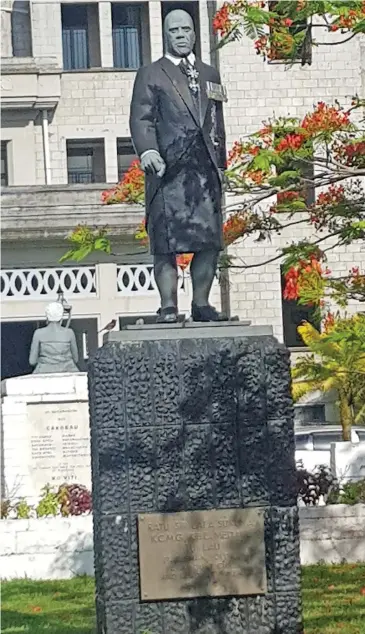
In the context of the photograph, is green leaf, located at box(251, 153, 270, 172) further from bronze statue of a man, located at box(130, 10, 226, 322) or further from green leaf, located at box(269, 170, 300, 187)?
bronze statue of a man, located at box(130, 10, 226, 322)

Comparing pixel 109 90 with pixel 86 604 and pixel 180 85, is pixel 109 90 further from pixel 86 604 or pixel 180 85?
pixel 180 85

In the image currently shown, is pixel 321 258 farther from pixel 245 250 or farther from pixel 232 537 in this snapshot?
pixel 245 250

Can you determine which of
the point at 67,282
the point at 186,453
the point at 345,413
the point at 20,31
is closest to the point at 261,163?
the point at 186,453

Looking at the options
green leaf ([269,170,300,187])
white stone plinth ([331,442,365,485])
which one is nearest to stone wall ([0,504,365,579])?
white stone plinth ([331,442,365,485])

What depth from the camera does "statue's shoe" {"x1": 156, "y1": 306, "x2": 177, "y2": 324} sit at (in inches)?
374

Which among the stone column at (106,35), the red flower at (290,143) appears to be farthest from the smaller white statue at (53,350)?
the stone column at (106,35)

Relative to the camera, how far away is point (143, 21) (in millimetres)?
34656

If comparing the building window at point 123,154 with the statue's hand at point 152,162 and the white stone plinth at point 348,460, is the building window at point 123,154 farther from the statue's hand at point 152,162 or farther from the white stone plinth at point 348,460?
the statue's hand at point 152,162

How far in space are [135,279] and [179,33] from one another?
19723 mm

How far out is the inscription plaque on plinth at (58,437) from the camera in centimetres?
1905

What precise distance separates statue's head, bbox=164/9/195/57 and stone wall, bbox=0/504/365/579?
7.07 m

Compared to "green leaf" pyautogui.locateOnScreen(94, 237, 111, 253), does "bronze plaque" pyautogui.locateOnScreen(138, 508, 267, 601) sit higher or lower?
lower

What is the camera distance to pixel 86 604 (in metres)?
13.5

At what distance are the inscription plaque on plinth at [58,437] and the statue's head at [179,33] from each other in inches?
390
